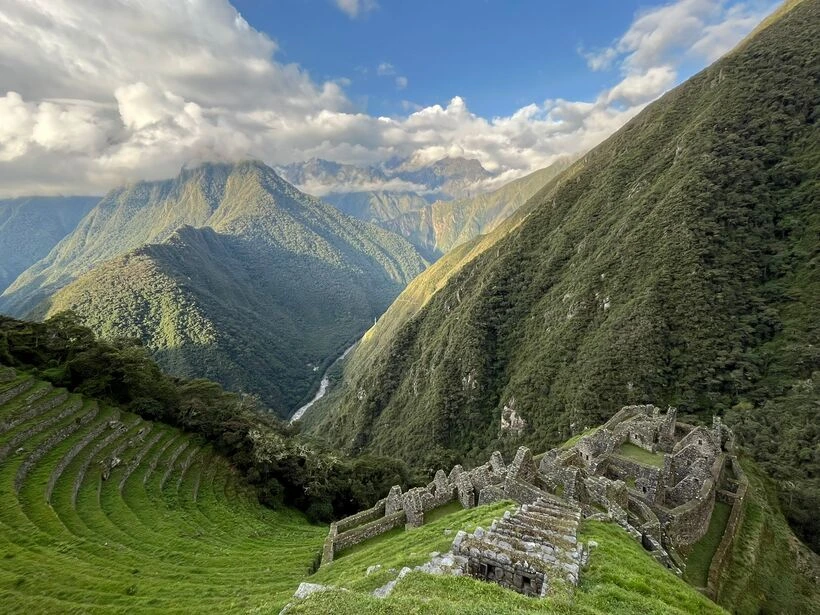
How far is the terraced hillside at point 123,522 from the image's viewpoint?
61.7ft

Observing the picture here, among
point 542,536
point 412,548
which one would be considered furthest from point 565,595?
point 412,548

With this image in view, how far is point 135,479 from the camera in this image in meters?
35.1

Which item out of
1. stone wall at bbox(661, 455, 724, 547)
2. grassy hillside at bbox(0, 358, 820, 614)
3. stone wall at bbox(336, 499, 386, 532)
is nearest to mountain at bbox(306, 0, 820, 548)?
stone wall at bbox(336, 499, 386, 532)

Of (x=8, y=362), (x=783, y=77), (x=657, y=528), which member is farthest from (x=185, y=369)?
(x=783, y=77)

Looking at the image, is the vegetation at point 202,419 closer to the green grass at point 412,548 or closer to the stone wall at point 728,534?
the green grass at point 412,548

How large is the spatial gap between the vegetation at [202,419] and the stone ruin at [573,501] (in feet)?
66.9

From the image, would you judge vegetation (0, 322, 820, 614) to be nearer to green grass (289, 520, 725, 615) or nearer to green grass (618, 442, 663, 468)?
green grass (289, 520, 725, 615)

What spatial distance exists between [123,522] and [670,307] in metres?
128

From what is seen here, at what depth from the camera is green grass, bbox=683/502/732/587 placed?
1950 centimetres

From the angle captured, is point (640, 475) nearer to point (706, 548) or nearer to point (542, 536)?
point (706, 548)

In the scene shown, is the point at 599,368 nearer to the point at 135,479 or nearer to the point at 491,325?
the point at 491,325

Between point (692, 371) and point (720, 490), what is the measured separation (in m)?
94.6

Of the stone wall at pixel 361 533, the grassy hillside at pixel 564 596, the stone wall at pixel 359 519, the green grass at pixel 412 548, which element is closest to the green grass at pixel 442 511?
the stone wall at pixel 361 533

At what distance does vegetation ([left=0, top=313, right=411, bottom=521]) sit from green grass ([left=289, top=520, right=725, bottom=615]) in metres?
35.6
